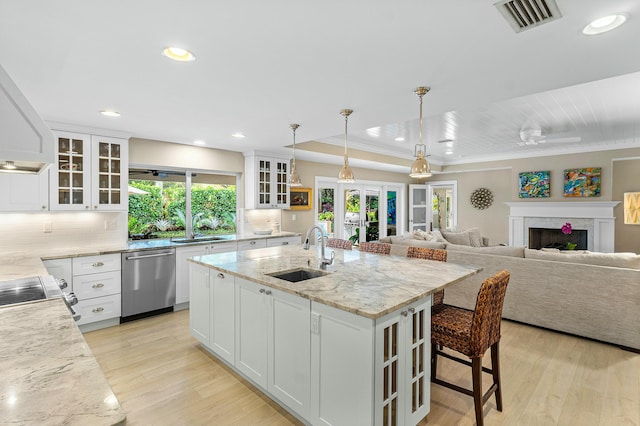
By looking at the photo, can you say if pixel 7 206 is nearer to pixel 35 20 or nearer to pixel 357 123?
pixel 35 20

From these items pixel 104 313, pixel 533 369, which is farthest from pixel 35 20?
pixel 533 369

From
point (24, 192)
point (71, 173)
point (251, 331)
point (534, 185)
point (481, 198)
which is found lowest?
point (251, 331)

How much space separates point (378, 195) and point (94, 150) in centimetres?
614

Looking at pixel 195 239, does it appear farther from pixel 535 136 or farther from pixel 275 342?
pixel 535 136

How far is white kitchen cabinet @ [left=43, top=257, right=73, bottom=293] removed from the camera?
11.0 ft

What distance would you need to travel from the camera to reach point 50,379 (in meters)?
0.96

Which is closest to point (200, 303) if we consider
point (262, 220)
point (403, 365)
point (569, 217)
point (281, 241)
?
point (403, 365)

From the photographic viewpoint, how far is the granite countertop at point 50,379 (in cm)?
79

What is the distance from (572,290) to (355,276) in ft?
8.54

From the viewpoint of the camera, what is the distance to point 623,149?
19.9 feet

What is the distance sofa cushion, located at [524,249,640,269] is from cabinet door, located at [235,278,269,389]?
320 centimetres

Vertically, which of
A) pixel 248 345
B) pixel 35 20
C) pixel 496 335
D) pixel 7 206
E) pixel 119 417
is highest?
pixel 35 20

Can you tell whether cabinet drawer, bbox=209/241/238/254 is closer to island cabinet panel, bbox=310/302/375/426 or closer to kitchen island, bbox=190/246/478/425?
kitchen island, bbox=190/246/478/425

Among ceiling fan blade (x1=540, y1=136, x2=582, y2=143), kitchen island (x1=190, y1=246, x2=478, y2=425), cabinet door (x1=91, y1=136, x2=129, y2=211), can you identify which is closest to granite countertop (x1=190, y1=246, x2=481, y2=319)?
kitchen island (x1=190, y1=246, x2=478, y2=425)
